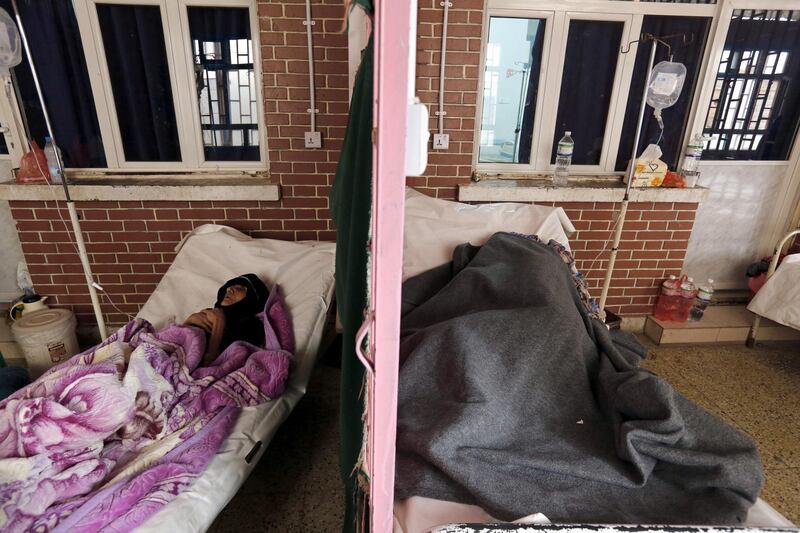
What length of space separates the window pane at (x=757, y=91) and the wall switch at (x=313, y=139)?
2181mm

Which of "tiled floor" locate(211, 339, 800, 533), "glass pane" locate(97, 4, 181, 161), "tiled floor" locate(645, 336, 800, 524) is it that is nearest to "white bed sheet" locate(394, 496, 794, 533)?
"tiled floor" locate(211, 339, 800, 533)

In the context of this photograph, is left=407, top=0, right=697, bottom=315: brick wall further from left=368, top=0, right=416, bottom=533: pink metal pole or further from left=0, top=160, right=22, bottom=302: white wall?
left=0, top=160, right=22, bottom=302: white wall

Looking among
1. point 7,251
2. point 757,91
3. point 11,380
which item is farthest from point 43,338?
point 757,91

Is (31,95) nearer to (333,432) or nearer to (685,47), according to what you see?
(333,432)

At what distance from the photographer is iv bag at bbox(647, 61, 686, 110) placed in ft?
6.92

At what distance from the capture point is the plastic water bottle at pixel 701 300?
2.67m

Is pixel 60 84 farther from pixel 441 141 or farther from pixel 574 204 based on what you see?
pixel 574 204

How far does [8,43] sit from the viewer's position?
1818mm

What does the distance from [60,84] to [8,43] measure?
442 millimetres

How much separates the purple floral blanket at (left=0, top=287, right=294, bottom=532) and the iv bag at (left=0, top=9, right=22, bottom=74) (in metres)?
1.24

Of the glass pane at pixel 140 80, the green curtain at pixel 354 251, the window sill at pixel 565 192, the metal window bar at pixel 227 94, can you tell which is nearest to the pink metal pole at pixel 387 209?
the green curtain at pixel 354 251

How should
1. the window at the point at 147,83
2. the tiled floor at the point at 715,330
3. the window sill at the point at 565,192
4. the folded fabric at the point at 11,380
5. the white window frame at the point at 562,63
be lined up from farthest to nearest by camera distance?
the tiled floor at the point at 715,330
the window sill at the point at 565,192
the white window frame at the point at 562,63
the window at the point at 147,83
the folded fabric at the point at 11,380

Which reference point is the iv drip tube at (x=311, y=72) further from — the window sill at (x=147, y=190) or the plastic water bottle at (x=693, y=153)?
the plastic water bottle at (x=693, y=153)

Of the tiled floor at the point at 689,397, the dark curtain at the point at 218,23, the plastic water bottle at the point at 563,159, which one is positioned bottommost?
the tiled floor at the point at 689,397
